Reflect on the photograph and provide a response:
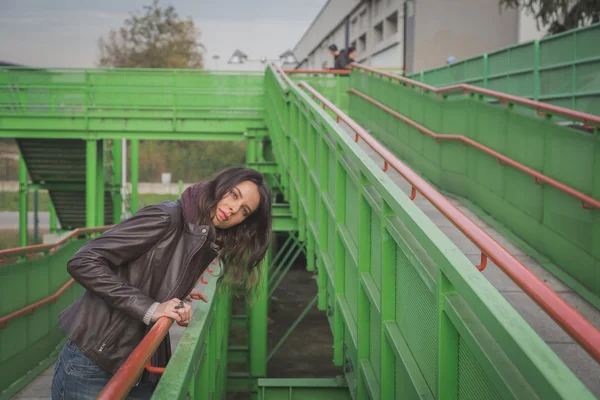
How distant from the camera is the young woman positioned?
2457 millimetres

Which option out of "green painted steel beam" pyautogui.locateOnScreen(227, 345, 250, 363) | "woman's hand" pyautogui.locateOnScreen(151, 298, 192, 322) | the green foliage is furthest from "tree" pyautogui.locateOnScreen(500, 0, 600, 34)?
the green foliage

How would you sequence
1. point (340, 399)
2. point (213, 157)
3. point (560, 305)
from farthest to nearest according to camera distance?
point (213, 157) < point (340, 399) < point (560, 305)

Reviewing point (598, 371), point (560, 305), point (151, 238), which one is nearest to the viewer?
point (560, 305)

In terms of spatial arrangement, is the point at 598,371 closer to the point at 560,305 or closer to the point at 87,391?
the point at 560,305

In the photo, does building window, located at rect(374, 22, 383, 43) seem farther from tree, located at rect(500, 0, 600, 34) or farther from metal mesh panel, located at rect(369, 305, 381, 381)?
metal mesh panel, located at rect(369, 305, 381, 381)

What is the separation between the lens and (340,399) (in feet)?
20.0

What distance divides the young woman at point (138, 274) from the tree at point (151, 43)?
44210 mm

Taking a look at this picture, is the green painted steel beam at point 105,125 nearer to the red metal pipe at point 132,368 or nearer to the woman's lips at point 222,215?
the woman's lips at point 222,215

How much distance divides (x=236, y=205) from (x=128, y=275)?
0.55 metres

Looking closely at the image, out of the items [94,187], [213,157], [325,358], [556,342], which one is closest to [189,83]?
[94,187]

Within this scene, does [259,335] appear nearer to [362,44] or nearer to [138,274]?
[138,274]

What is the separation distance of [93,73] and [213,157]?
2479cm

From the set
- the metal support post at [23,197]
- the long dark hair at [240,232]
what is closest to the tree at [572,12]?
the long dark hair at [240,232]

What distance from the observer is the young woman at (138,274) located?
246cm
